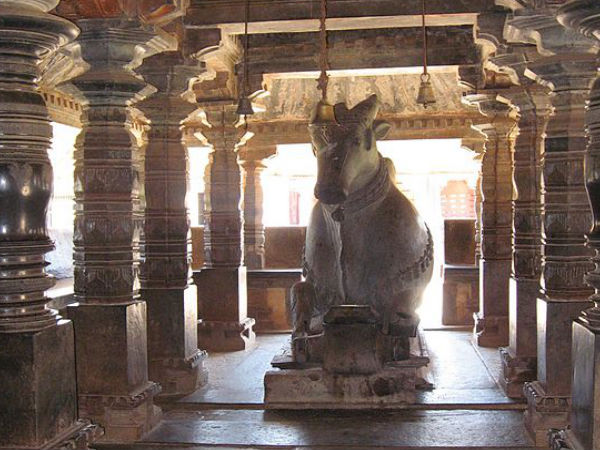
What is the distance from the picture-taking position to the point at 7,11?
312cm

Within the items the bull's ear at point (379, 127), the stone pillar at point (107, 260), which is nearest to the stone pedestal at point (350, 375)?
the stone pillar at point (107, 260)

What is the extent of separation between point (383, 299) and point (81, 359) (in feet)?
7.84

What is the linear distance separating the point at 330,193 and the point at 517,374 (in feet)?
7.55

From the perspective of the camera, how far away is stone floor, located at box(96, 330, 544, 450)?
4.88 metres

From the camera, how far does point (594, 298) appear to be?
10.9 feet

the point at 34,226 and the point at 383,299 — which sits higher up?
the point at 34,226

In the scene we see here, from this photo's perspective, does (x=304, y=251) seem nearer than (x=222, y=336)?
Yes

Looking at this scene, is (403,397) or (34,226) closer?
(34,226)

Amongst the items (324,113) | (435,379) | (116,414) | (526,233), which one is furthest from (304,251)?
(116,414)

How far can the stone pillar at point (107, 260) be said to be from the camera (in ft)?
16.4

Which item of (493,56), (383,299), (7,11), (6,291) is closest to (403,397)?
(383,299)

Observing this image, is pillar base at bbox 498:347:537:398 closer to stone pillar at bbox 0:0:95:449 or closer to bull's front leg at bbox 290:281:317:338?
bull's front leg at bbox 290:281:317:338

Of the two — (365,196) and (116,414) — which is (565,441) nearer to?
(365,196)

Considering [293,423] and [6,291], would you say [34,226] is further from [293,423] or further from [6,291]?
[293,423]
